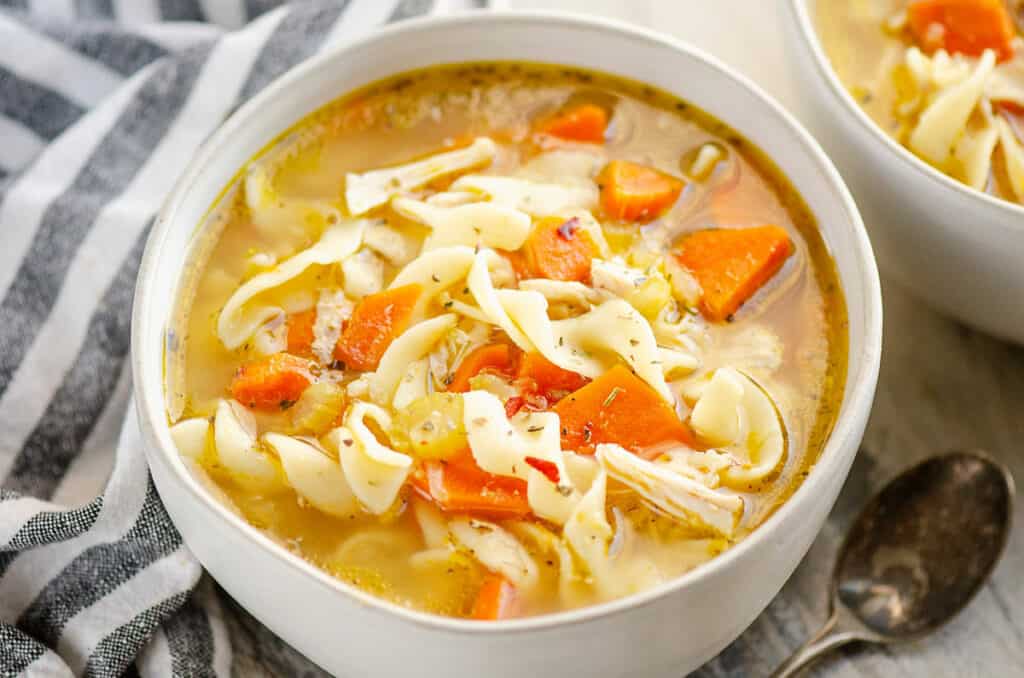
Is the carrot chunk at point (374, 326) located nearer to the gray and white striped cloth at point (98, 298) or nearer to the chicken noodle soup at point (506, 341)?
the chicken noodle soup at point (506, 341)

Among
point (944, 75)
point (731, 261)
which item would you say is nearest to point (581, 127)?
point (731, 261)

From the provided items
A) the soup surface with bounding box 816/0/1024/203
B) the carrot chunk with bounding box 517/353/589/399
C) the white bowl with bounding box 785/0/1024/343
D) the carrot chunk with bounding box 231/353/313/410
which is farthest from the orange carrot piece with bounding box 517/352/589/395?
the soup surface with bounding box 816/0/1024/203

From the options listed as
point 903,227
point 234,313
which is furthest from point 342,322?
point 903,227

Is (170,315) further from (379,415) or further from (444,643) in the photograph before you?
(444,643)

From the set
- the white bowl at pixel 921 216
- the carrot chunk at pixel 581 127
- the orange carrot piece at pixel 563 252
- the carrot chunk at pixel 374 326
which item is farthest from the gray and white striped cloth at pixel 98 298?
the white bowl at pixel 921 216

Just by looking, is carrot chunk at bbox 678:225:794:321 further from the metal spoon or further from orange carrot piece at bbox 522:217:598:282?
the metal spoon

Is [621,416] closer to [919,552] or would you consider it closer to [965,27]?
[919,552]
